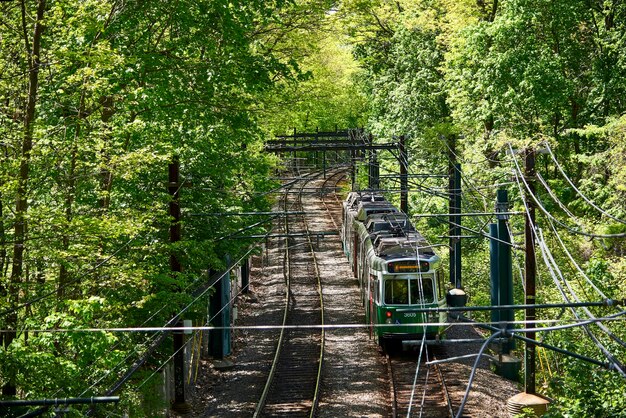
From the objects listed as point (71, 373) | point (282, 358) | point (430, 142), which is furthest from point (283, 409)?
point (430, 142)

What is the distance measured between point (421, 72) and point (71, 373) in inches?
1098

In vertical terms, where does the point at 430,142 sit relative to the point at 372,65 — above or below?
below

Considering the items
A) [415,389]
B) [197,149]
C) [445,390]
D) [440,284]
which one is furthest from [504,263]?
[197,149]

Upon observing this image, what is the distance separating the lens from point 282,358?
81.4 feet

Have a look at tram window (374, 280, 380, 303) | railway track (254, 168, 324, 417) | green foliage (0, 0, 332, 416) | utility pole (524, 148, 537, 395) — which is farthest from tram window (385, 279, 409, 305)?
utility pole (524, 148, 537, 395)

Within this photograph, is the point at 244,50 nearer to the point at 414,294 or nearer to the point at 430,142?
the point at 414,294

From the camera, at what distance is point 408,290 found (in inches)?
911

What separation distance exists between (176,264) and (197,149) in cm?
303

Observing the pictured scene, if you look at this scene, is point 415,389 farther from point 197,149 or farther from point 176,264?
point 197,149

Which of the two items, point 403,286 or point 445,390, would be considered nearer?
point 445,390

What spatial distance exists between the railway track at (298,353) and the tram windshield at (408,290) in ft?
8.30

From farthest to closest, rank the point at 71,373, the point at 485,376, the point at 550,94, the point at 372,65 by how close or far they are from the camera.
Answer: the point at 372,65 < the point at 550,94 < the point at 485,376 < the point at 71,373

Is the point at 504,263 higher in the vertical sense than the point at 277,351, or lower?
higher

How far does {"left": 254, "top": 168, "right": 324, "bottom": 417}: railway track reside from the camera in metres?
20.2
